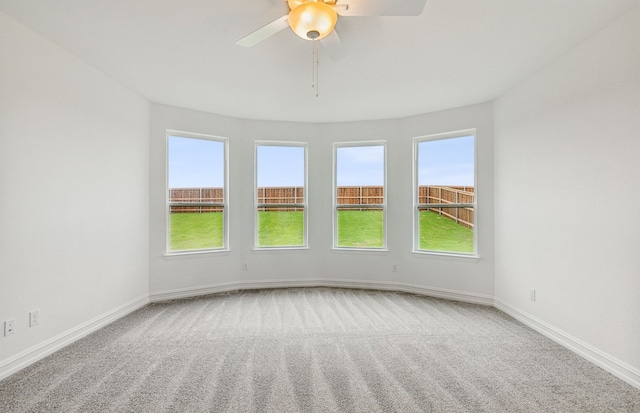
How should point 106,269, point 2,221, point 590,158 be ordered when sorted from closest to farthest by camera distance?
point 2,221, point 590,158, point 106,269

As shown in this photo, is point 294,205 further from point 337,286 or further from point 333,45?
point 333,45

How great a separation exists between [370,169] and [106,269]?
3730mm

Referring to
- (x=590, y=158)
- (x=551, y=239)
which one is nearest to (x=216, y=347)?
(x=551, y=239)

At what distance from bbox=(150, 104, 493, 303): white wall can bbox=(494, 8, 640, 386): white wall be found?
510mm

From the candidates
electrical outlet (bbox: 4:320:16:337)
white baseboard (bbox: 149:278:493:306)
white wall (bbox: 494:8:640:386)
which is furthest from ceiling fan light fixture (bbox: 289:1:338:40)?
white baseboard (bbox: 149:278:493:306)

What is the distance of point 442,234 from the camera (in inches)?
172

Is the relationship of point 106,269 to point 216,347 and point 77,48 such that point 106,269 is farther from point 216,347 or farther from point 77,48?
point 77,48

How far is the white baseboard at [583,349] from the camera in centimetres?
217

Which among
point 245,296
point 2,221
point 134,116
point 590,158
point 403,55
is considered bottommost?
point 245,296

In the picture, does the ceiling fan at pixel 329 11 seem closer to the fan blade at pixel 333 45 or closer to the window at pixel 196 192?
the fan blade at pixel 333 45

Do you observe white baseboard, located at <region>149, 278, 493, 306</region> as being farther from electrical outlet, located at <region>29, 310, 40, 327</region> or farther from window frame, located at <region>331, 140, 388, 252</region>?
electrical outlet, located at <region>29, 310, 40, 327</region>

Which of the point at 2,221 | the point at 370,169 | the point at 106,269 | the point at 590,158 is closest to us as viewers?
the point at 2,221

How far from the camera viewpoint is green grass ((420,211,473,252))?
419 cm

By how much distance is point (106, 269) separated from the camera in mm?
3258
